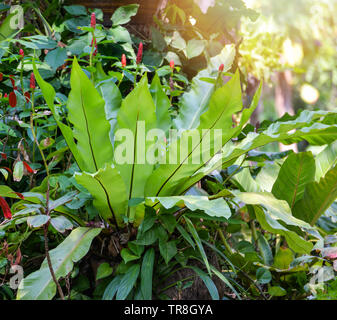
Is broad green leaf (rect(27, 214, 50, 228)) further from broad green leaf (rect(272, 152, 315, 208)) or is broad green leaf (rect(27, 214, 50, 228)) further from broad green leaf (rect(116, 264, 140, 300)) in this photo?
broad green leaf (rect(272, 152, 315, 208))

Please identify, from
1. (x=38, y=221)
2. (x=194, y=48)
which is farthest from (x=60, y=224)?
(x=194, y=48)

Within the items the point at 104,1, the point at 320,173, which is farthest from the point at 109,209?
the point at 104,1

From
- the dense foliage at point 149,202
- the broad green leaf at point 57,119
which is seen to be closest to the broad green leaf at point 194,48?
the dense foliage at point 149,202

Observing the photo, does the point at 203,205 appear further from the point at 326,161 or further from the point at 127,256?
the point at 326,161

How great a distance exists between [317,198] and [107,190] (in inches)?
36.5

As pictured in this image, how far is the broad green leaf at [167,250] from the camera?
127 cm

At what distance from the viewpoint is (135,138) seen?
1286mm

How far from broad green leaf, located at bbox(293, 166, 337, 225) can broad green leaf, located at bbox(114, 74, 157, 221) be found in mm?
737

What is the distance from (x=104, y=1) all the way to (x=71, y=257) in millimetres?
1632

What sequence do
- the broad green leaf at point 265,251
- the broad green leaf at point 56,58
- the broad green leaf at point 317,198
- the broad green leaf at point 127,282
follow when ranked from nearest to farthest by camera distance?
the broad green leaf at point 127,282
the broad green leaf at point 317,198
the broad green leaf at point 265,251
the broad green leaf at point 56,58

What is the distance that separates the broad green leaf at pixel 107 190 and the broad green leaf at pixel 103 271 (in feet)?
0.49

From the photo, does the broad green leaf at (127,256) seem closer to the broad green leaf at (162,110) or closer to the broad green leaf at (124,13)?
the broad green leaf at (162,110)

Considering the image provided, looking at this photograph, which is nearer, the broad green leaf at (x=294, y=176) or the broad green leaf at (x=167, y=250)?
the broad green leaf at (x=167, y=250)

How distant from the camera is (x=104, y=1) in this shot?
89.4 inches
